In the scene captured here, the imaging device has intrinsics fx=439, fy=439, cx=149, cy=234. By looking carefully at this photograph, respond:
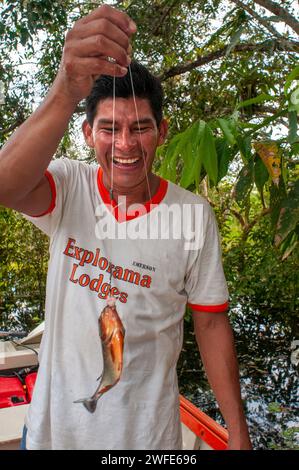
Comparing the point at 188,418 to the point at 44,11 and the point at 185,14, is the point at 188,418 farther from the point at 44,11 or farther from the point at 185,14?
the point at 185,14

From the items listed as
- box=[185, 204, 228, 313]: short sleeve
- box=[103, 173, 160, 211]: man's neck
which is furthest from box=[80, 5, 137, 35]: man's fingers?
box=[185, 204, 228, 313]: short sleeve

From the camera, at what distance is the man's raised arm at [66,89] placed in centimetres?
99

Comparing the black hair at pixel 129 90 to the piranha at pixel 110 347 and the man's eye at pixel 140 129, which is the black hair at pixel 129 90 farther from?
the piranha at pixel 110 347

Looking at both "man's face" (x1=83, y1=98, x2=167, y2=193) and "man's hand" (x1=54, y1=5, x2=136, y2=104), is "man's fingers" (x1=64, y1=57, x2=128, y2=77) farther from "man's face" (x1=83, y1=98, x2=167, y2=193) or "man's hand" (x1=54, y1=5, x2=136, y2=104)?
"man's face" (x1=83, y1=98, x2=167, y2=193)

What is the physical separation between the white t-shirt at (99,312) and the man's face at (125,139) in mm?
95

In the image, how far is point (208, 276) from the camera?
142 centimetres

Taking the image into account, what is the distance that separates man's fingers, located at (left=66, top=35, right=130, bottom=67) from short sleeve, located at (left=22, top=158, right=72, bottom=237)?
0.40 metres

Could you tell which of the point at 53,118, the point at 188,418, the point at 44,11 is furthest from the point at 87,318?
the point at 44,11

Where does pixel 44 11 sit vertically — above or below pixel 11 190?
above

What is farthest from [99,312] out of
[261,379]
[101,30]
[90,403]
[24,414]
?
[261,379]

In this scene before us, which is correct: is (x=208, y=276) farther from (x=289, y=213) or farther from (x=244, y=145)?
(x=244, y=145)

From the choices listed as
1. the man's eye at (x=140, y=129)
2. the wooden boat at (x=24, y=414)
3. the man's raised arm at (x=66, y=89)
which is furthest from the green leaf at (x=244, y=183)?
the wooden boat at (x=24, y=414)

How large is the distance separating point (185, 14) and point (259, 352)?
450 centimetres

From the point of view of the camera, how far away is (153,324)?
1338mm
